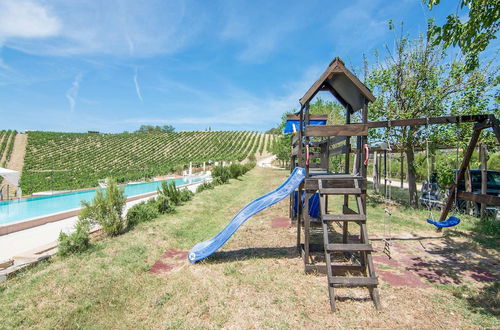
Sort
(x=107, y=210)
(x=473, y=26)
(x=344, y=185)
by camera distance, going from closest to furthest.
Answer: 1. (x=473, y=26)
2. (x=344, y=185)
3. (x=107, y=210)

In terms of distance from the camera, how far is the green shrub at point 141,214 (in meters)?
8.00

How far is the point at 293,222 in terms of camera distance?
834 cm

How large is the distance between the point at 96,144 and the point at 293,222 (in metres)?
68.1

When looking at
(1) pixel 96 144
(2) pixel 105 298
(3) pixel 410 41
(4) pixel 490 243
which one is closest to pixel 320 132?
(2) pixel 105 298

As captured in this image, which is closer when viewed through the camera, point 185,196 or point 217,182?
point 185,196

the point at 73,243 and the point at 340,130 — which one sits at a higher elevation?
the point at 340,130

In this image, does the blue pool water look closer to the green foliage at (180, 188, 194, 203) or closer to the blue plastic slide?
the green foliage at (180, 188, 194, 203)

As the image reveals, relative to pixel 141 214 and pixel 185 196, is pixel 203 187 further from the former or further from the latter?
pixel 141 214

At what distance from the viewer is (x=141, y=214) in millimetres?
8406

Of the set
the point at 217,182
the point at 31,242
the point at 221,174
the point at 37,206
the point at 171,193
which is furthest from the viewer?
the point at 221,174

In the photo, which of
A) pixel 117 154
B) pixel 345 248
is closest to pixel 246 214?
pixel 345 248

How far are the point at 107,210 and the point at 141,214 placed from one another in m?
1.64

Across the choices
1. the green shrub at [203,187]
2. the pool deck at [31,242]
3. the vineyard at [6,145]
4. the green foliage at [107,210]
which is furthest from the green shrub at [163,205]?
the vineyard at [6,145]

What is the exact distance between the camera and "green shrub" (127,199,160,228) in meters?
8.00
